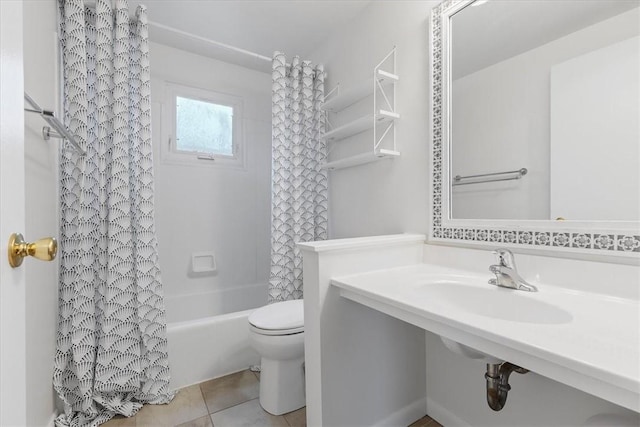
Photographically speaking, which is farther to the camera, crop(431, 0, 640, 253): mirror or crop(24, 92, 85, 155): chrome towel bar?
crop(24, 92, 85, 155): chrome towel bar

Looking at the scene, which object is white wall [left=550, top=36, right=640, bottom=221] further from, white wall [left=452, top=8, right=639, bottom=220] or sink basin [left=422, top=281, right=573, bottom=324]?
sink basin [left=422, top=281, right=573, bottom=324]

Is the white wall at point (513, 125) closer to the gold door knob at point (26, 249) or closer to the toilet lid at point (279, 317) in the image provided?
the toilet lid at point (279, 317)

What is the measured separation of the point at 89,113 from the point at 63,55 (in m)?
0.31

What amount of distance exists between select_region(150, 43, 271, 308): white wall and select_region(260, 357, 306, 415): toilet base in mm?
1198

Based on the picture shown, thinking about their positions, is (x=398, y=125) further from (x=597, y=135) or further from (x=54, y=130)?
(x=54, y=130)

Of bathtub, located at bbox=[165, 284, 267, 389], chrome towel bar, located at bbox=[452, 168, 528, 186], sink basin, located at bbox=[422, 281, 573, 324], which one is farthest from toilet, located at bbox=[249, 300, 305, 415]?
chrome towel bar, located at bbox=[452, 168, 528, 186]

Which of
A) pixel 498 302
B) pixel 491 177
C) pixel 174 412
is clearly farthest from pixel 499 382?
pixel 174 412

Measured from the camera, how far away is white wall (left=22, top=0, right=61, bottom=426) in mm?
1095

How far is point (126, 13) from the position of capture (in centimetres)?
155

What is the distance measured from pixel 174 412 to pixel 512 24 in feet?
7.77

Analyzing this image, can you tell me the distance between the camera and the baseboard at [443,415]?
1268mm

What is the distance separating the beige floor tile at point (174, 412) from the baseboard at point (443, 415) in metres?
1.14

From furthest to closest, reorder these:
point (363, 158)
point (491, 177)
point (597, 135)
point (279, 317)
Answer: point (363, 158) < point (279, 317) < point (491, 177) < point (597, 135)

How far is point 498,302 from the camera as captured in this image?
974 mm
